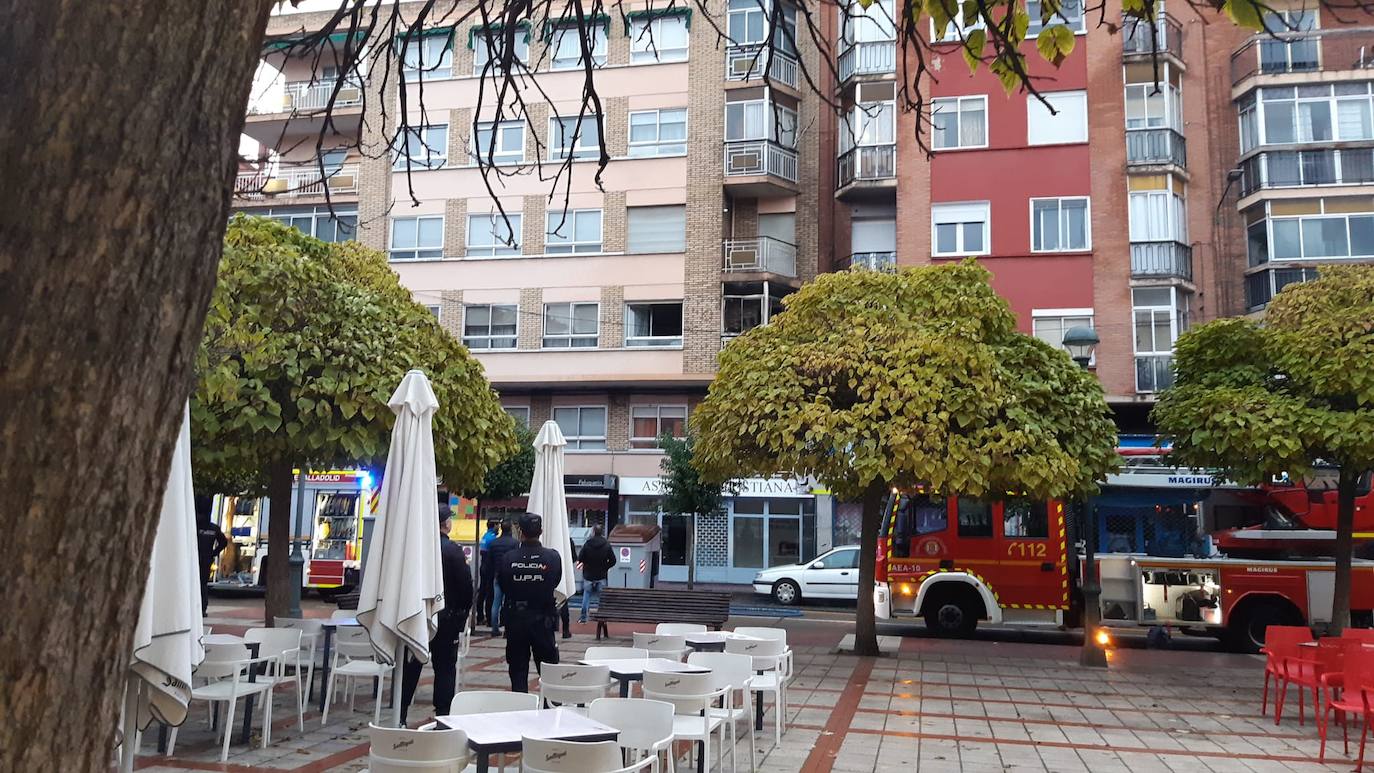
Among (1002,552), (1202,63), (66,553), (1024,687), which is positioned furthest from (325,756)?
(1202,63)

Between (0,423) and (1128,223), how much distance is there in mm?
30102

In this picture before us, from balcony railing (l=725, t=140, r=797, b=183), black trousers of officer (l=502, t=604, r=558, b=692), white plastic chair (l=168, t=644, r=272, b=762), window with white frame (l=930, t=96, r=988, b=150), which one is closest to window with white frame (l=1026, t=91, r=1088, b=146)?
window with white frame (l=930, t=96, r=988, b=150)

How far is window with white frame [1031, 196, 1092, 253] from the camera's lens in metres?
28.7

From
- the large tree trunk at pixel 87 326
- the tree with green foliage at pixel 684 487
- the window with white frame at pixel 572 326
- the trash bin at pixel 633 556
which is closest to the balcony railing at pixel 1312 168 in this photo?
the tree with green foliage at pixel 684 487

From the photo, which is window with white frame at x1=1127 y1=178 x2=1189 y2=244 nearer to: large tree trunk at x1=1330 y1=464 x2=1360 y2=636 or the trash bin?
large tree trunk at x1=1330 y1=464 x2=1360 y2=636

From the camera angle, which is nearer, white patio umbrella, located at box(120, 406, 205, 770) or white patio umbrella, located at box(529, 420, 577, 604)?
white patio umbrella, located at box(120, 406, 205, 770)

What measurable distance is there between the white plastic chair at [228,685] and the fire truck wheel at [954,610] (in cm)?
1240

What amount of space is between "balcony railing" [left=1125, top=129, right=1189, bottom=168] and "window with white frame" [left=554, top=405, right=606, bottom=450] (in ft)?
53.7

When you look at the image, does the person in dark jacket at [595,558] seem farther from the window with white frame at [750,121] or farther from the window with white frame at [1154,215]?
the window with white frame at [1154,215]

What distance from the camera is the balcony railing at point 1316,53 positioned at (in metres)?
28.7

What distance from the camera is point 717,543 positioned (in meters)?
31.1

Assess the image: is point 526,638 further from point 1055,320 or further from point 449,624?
point 1055,320

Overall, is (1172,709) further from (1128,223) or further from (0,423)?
(1128,223)

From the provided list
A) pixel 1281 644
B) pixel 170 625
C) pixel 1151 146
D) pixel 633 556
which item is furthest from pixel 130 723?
A: pixel 1151 146
